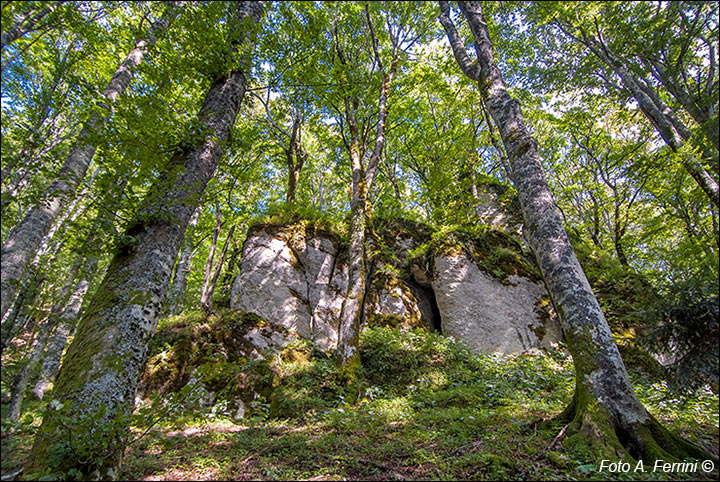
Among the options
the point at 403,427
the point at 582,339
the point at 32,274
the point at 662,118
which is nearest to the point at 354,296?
the point at 403,427

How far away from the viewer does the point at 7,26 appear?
3643 mm

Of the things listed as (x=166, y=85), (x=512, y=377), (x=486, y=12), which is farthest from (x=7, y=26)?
(x=486, y=12)

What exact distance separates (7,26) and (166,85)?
71.3 inches

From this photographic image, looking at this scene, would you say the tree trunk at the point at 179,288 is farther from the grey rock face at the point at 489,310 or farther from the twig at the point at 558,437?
the twig at the point at 558,437

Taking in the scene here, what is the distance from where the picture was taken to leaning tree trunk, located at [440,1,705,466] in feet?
9.98

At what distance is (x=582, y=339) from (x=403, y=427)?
276 cm

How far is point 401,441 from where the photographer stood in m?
3.71

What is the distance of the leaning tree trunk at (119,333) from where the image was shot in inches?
89.4

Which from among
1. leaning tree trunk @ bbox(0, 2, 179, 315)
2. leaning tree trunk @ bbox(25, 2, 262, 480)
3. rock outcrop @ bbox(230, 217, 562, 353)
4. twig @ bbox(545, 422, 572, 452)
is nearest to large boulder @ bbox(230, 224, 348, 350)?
rock outcrop @ bbox(230, 217, 562, 353)

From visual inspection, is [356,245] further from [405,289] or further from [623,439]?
[623,439]

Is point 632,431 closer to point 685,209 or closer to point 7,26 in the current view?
point 7,26

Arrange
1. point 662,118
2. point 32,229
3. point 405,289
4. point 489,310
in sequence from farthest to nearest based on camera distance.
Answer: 1. point 405,289
2. point 489,310
3. point 662,118
4. point 32,229

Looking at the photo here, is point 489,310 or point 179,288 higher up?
point 179,288

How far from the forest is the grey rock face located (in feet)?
0.24
